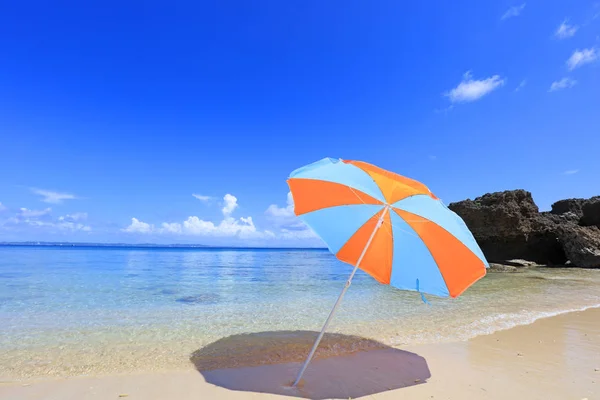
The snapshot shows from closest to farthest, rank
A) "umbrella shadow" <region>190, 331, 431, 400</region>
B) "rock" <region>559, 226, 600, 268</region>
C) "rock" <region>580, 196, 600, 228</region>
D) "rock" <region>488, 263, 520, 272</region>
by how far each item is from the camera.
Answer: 1. "umbrella shadow" <region>190, 331, 431, 400</region>
2. "rock" <region>488, 263, 520, 272</region>
3. "rock" <region>559, 226, 600, 268</region>
4. "rock" <region>580, 196, 600, 228</region>

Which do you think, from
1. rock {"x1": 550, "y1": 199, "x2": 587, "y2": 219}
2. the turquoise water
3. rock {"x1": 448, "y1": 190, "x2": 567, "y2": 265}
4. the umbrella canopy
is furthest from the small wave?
rock {"x1": 550, "y1": 199, "x2": 587, "y2": 219}

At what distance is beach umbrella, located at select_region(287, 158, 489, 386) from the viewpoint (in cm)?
447

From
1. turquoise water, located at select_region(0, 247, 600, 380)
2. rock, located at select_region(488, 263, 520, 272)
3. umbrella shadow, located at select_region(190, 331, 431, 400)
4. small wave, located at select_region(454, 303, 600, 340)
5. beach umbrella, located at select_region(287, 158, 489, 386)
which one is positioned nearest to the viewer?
umbrella shadow, located at select_region(190, 331, 431, 400)

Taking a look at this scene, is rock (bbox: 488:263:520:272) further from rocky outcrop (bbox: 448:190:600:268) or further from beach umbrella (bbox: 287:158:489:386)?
beach umbrella (bbox: 287:158:489:386)

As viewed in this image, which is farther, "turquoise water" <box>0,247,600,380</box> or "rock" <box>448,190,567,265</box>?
"rock" <box>448,190,567,265</box>

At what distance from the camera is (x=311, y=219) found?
4.86m

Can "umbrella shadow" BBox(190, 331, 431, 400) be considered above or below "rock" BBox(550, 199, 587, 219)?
below

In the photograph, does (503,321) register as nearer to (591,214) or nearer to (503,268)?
(503,268)

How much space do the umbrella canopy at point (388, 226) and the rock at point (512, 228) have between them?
2950 cm

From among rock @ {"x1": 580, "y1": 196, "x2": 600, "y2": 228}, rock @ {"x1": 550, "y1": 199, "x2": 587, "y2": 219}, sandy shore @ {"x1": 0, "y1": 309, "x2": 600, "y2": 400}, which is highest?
rock @ {"x1": 550, "y1": 199, "x2": 587, "y2": 219}

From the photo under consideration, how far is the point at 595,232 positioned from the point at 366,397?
34.4 metres

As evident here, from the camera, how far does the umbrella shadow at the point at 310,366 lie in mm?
4230

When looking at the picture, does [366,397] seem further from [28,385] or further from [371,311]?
[371,311]

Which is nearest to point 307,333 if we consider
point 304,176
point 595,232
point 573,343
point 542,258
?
point 304,176
